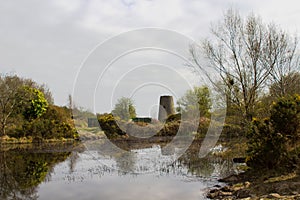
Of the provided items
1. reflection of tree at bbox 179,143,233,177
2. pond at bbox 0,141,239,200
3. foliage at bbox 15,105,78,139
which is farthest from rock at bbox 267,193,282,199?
foliage at bbox 15,105,78,139

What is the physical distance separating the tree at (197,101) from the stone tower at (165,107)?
5.80 m

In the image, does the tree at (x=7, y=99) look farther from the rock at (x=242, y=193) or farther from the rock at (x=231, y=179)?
the rock at (x=242, y=193)

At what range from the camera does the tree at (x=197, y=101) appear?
2616 centimetres

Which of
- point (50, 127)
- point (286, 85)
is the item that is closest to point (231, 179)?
point (286, 85)

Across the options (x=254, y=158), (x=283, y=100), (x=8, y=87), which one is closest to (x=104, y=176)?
(x=254, y=158)

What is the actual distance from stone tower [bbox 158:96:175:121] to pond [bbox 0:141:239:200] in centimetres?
2691

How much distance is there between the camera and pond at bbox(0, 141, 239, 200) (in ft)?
27.9

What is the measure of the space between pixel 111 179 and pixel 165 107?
107 feet

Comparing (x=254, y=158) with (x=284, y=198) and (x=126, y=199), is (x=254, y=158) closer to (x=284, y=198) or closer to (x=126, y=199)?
(x=284, y=198)

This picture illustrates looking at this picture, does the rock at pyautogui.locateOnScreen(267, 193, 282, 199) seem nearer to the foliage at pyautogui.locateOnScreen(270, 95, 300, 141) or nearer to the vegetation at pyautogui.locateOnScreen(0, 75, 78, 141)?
the foliage at pyautogui.locateOnScreen(270, 95, 300, 141)

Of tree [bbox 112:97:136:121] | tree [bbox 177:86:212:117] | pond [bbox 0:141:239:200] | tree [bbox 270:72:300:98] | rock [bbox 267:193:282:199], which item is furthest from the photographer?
tree [bbox 177:86:212:117]

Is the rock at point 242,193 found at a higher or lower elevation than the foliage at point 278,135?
lower

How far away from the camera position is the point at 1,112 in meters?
29.5

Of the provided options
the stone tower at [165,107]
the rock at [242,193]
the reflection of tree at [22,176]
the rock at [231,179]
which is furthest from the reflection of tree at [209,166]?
the stone tower at [165,107]
